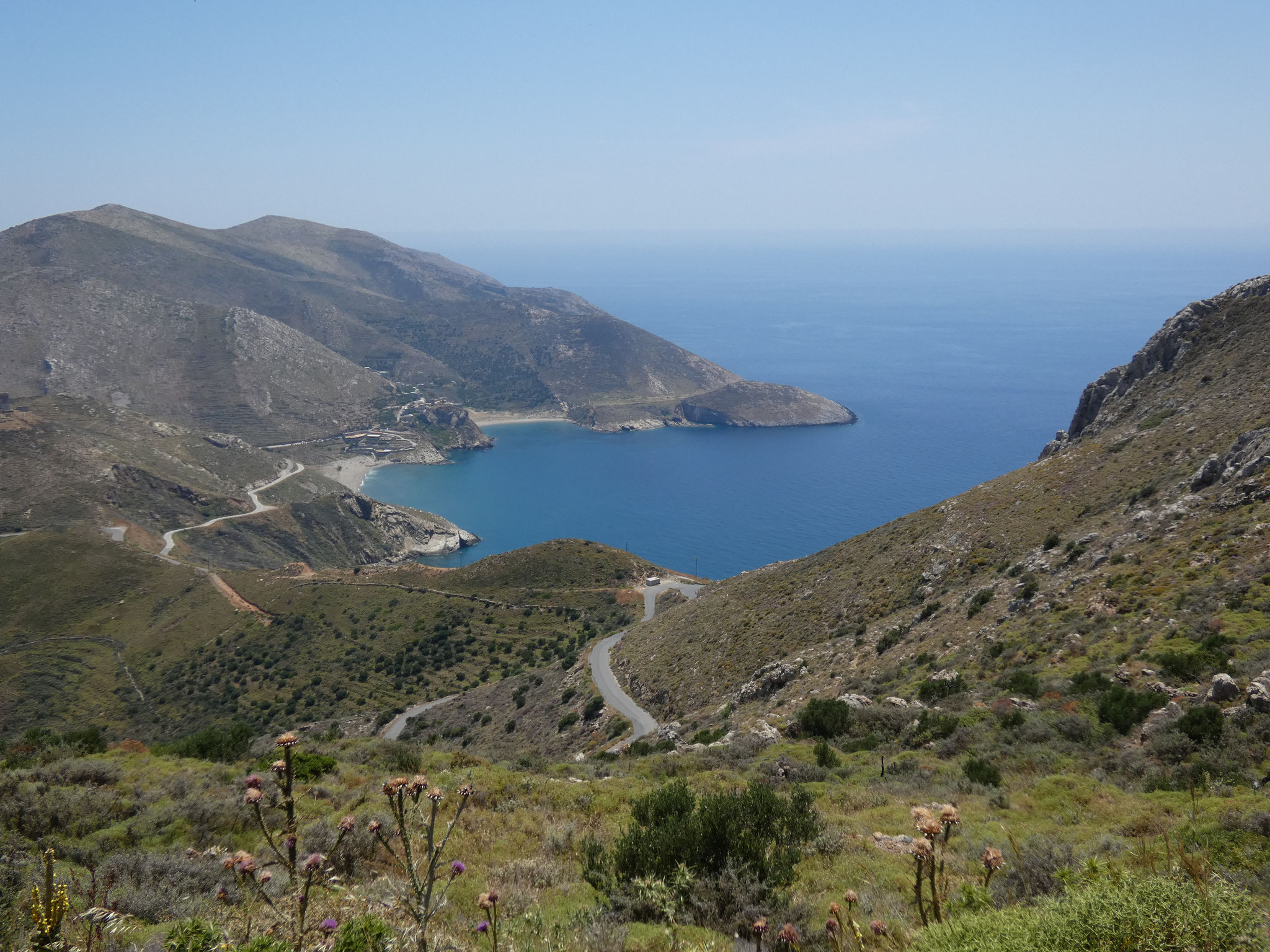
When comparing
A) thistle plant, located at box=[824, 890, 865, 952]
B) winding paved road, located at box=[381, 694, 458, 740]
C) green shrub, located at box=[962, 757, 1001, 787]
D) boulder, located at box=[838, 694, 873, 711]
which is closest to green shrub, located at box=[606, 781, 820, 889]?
thistle plant, located at box=[824, 890, 865, 952]

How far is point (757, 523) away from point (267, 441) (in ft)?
337

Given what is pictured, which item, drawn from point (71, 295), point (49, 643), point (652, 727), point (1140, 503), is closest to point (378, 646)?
point (49, 643)

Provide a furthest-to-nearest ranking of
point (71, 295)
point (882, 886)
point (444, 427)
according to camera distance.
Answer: point (444, 427)
point (71, 295)
point (882, 886)

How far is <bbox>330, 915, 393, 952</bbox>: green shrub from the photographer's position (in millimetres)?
3887

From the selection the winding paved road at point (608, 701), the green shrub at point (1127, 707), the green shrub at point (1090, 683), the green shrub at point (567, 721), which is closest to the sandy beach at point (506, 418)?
the winding paved road at point (608, 701)

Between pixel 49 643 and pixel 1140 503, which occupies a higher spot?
pixel 1140 503

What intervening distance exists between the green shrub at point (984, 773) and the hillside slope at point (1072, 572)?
4381mm

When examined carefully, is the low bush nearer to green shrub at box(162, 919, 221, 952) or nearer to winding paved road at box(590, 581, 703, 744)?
green shrub at box(162, 919, 221, 952)

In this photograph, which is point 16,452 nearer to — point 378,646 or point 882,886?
point 378,646

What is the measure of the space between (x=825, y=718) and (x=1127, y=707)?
22.2 ft

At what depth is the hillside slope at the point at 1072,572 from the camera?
15891mm

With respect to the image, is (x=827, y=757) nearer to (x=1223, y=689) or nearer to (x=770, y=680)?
(x=1223, y=689)

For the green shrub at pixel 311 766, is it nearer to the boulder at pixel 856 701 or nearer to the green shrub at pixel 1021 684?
the boulder at pixel 856 701

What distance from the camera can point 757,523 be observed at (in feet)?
347
